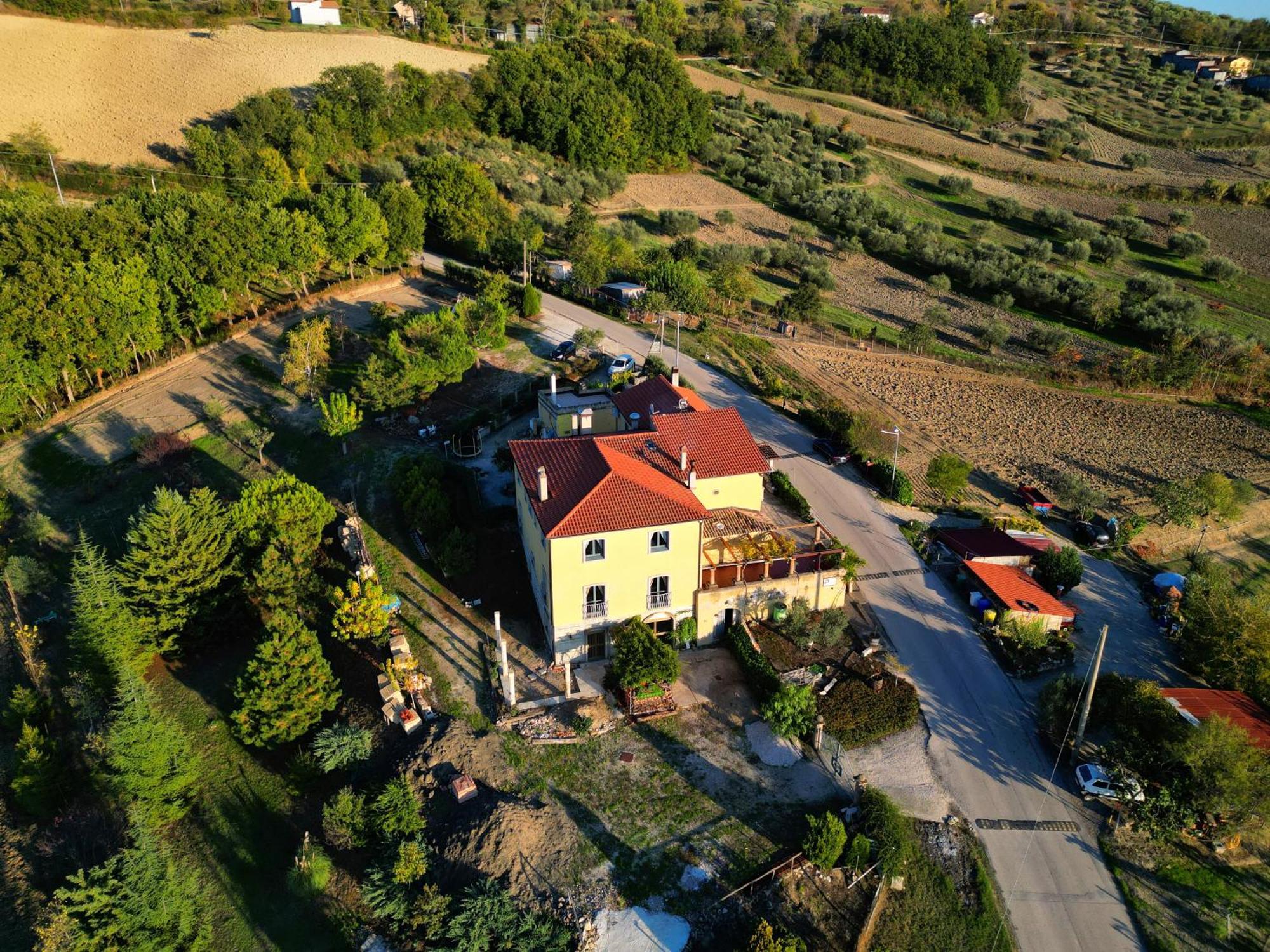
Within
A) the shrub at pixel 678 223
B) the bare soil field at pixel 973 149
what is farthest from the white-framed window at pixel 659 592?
the bare soil field at pixel 973 149

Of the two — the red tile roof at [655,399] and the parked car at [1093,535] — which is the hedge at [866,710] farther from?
the parked car at [1093,535]

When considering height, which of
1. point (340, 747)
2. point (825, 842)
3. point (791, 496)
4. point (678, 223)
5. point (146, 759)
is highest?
point (678, 223)

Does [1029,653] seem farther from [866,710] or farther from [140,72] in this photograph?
[140,72]

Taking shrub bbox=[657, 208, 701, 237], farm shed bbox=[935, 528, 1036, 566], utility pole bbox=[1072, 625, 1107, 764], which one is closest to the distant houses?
shrub bbox=[657, 208, 701, 237]

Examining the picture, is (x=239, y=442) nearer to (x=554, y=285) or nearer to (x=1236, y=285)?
(x=554, y=285)

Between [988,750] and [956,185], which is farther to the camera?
[956,185]

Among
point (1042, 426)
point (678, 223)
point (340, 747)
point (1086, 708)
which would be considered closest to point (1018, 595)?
point (1086, 708)
